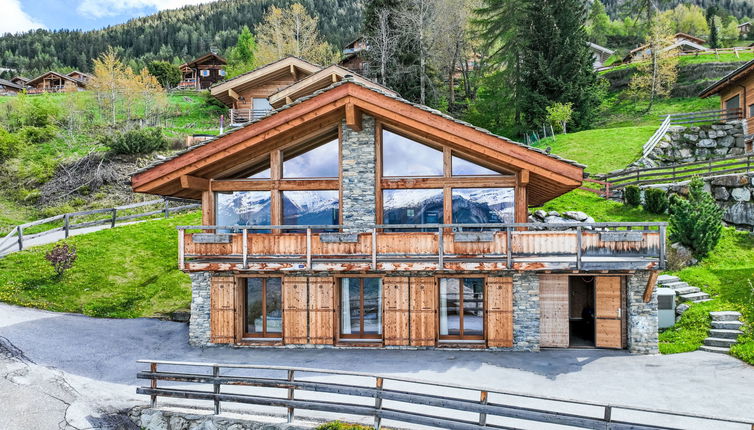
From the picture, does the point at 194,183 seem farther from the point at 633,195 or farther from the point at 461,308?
the point at 633,195

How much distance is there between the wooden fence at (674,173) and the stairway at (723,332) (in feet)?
38.3

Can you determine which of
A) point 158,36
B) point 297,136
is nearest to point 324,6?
point 158,36

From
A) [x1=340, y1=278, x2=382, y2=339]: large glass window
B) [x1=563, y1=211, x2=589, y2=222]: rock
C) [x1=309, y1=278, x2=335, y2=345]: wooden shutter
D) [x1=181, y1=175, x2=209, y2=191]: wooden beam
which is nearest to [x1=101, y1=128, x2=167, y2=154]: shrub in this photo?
[x1=181, y1=175, x2=209, y2=191]: wooden beam

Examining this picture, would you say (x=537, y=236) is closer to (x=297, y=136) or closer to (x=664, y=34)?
(x=297, y=136)

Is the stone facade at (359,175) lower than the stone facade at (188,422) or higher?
higher

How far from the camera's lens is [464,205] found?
47.0 ft

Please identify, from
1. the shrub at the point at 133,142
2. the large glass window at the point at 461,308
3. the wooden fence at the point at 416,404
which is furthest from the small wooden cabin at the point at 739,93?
the shrub at the point at 133,142

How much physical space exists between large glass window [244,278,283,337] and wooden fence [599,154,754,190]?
62.8 ft

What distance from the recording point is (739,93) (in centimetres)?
3312

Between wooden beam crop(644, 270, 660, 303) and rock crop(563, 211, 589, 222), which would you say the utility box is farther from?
rock crop(563, 211, 589, 222)

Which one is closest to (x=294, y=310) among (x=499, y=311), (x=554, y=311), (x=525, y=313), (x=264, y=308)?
(x=264, y=308)

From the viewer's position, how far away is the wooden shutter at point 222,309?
14438mm

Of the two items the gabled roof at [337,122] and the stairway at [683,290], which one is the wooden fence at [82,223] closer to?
the gabled roof at [337,122]

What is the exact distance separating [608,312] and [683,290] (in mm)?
4522
